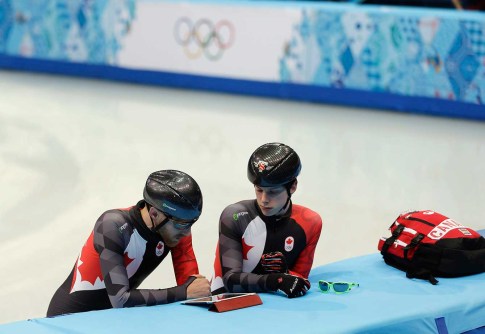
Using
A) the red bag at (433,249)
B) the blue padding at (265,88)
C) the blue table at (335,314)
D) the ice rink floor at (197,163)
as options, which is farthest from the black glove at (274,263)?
the blue padding at (265,88)

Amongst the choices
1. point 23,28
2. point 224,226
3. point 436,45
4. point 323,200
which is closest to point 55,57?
point 23,28

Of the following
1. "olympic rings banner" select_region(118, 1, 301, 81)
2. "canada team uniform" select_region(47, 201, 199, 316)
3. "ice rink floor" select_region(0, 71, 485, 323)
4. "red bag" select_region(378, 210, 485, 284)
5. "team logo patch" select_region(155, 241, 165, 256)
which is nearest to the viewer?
"canada team uniform" select_region(47, 201, 199, 316)

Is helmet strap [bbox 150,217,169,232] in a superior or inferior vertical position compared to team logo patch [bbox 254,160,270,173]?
inferior

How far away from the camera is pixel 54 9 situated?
41.9 feet

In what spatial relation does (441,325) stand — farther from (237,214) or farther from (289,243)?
(237,214)

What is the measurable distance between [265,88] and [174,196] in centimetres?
807

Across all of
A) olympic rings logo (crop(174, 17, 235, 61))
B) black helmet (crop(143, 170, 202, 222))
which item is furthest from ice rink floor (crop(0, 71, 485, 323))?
black helmet (crop(143, 170, 202, 222))

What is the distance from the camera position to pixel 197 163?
26.3 feet

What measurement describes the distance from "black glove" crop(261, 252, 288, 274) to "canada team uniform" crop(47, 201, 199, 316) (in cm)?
30

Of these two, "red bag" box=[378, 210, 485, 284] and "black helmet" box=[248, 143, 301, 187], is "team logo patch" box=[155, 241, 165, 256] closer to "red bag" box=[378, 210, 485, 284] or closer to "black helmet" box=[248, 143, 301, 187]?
"black helmet" box=[248, 143, 301, 187]

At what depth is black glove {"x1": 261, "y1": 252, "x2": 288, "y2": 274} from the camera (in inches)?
149

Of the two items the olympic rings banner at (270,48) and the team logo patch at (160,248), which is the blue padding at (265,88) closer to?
the olympic rings banner at (270,48)

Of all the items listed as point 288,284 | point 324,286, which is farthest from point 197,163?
point 288,284

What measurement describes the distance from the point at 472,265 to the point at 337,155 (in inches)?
→ 180
